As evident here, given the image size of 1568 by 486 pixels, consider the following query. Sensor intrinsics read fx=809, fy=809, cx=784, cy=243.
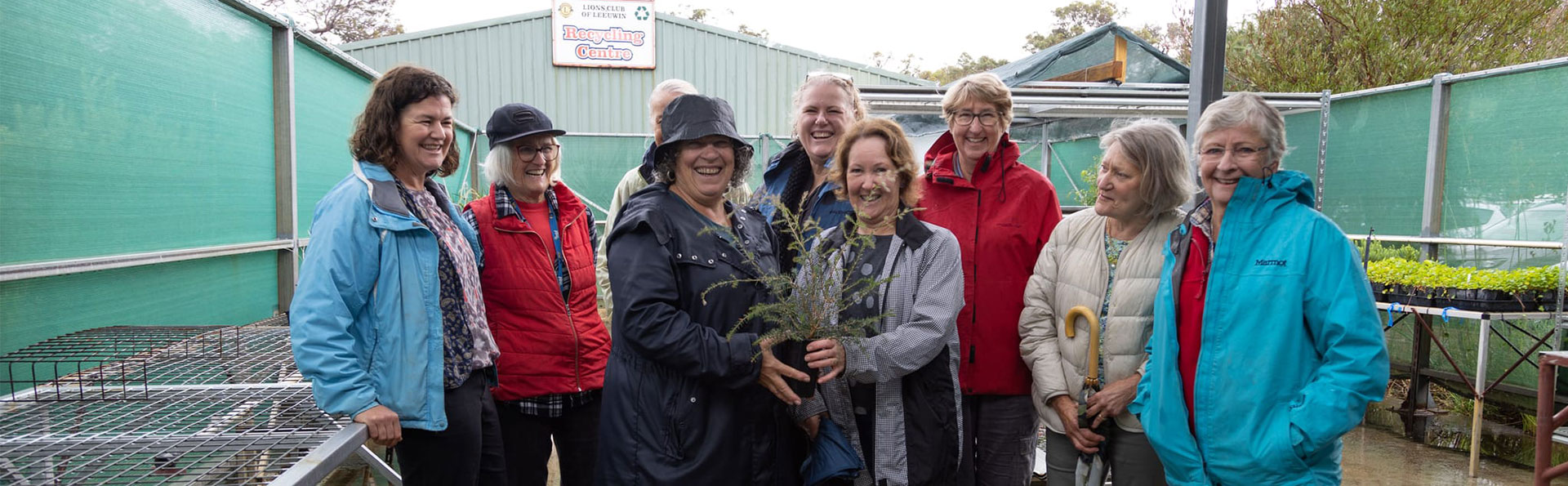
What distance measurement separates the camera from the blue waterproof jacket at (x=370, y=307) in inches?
68.2

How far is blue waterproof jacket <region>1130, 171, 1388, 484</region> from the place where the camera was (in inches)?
68.6

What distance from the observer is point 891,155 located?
7.36 ft

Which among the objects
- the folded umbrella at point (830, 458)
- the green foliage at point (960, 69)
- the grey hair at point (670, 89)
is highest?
the green foliage at point (960, 69)

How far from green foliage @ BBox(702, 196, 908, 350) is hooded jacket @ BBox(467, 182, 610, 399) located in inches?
31.9

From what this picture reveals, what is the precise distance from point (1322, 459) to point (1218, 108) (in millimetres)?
850

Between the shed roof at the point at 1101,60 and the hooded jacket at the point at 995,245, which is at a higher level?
the shed roof at the point at 1101,60

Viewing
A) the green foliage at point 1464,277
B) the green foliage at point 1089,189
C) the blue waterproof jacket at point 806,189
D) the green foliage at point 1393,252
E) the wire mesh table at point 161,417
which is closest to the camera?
the wire mesh table at point 161,417

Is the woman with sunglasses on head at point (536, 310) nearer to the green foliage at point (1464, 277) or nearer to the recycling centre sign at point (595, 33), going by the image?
the green foliage at point (1464, 277)

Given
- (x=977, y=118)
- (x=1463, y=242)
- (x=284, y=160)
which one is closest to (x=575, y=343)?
(x=977, y=118)

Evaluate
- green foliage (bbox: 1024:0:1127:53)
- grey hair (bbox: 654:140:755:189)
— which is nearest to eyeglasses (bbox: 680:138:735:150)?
grey hair (bbox: 654:140:755:189)

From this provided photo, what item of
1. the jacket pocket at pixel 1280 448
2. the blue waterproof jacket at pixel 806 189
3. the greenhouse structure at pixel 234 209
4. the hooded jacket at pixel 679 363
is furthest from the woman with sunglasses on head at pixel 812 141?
the greenhouse structure at pixel 234 209

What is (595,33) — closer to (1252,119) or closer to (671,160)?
(671,160)

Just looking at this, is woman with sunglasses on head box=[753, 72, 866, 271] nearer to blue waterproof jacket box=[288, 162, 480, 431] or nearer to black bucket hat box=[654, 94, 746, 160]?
black bucket hat box=[654, 94, 746, 160]

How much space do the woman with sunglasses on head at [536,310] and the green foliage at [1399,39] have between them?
9013 millimetres
